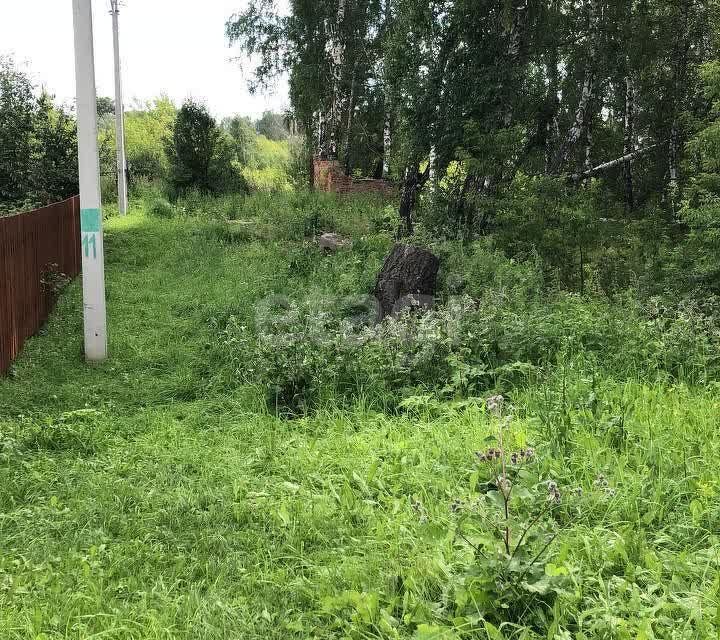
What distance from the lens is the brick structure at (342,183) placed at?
18688 millimetres

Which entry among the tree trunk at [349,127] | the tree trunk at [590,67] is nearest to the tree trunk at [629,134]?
the tree trunk at [590,67]

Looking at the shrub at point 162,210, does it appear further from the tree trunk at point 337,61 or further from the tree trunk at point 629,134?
the tree trunk at point 629,134

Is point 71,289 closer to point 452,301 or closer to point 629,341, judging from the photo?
point 452,301

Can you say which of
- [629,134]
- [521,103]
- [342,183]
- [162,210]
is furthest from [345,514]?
[629,134]

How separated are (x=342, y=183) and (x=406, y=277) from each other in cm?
1148

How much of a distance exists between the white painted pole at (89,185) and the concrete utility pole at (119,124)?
12.2 meters

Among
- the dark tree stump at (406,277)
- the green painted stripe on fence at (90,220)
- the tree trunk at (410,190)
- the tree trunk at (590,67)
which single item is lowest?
the dark tree stump at (406,277)

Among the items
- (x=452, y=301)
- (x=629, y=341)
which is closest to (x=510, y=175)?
(x=452, y=301)

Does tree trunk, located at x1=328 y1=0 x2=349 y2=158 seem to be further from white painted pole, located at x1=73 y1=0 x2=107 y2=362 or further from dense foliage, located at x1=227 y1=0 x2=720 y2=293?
white painted pole, located at x1=73 y1=0 x2=107 y2=362

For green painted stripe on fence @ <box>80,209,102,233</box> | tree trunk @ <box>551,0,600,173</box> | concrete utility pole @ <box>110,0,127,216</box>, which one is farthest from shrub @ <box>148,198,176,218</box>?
tree trunk @ <box>551,0,600,173</box>

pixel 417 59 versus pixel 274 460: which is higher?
pixel 417 59

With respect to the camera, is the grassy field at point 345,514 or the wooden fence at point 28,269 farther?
the wooden fence at point 28,269

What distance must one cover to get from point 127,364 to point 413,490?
4.13m

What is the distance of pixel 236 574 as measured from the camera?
9.15 feet
